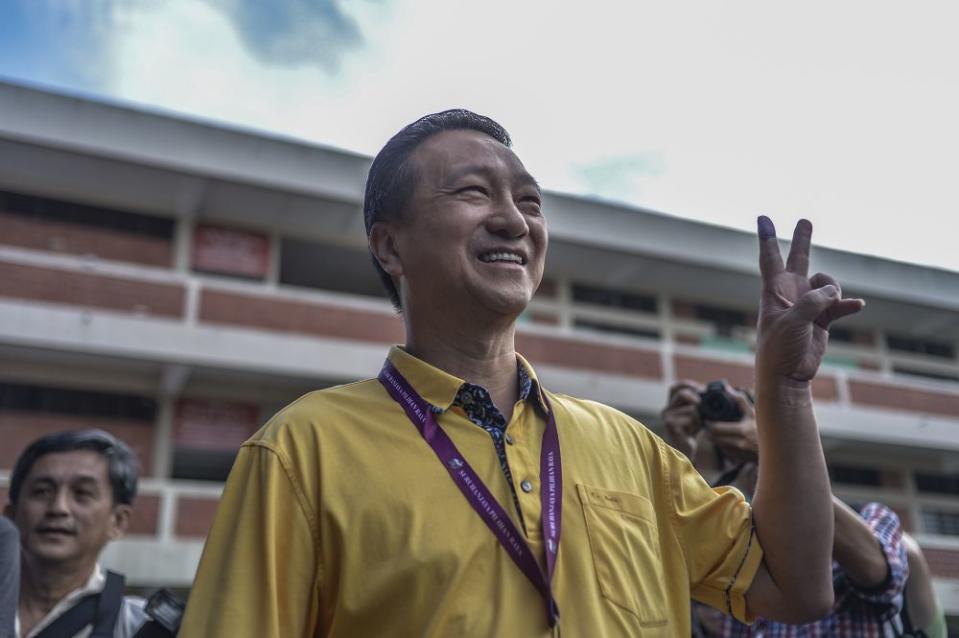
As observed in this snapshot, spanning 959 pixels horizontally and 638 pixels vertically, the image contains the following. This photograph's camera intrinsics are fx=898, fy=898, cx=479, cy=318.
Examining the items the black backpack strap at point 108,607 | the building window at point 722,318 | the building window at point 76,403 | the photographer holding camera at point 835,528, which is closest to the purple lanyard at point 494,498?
the photographer holding camera at point 835,528

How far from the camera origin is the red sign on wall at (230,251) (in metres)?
12.3

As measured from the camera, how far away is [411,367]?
152cm

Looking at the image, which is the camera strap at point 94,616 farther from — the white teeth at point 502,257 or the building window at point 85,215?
the building window at point 85,215

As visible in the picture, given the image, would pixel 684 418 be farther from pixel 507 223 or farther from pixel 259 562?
pixel 259 562

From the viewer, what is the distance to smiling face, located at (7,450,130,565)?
288 centimetres

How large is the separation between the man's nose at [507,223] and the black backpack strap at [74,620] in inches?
78.9

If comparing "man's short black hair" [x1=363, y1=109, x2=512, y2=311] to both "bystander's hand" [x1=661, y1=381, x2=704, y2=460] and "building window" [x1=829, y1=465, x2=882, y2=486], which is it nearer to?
"bystander's hand" [x1=661, y1=381, x2=704, y2=460]

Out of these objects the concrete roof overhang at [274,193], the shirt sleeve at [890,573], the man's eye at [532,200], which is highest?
the concrete roof overhang at [274,193]

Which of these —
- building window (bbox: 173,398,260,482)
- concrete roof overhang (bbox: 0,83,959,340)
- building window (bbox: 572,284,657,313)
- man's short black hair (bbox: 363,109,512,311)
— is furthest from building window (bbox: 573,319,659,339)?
man's short black hair (bbox: 363,109,512,311)

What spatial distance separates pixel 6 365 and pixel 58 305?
122cm

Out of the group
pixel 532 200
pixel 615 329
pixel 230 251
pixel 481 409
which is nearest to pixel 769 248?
pixel 532 200

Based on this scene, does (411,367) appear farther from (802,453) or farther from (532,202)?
(802,453)

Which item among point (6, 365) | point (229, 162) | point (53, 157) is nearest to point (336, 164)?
point (229, 162)

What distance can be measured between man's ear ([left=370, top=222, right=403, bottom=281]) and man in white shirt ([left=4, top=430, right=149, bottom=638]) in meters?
1.67
